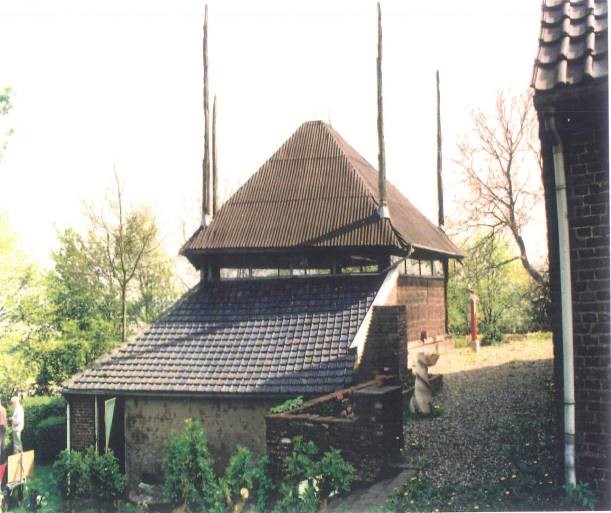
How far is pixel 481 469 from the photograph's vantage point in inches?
323

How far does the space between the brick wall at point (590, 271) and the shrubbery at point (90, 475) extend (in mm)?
9942

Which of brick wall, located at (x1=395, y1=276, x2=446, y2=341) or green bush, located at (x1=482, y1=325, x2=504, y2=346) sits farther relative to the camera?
green bush, located at (x1=482, y1=325, x2=504, y2=346)

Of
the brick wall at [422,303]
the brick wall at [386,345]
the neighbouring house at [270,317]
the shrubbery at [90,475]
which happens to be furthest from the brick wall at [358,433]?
the brick wall at [422,303]

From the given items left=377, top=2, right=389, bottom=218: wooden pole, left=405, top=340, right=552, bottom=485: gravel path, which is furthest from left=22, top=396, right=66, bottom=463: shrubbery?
left=377, top=2, right=389, bottom=218: wooden pole

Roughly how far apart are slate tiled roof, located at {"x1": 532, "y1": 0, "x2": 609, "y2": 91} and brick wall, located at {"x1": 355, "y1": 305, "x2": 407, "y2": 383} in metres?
7.51

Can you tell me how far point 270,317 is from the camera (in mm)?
14195

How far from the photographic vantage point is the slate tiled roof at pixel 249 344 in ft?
40.4

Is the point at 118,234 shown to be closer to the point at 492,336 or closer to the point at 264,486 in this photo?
the point at 492,336

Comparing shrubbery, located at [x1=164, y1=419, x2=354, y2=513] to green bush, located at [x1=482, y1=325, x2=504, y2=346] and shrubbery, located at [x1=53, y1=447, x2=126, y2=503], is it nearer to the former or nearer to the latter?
shrubbery, located at [x1=53, y1=447, x2=126, y2=503]

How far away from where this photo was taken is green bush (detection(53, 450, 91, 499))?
1209 cm

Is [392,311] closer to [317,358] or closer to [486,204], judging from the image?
[317,358]

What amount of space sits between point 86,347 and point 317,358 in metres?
11.8

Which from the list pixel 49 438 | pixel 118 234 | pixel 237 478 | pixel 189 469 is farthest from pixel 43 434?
pixel 237 478

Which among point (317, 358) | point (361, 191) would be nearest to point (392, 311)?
point (317, 358)
